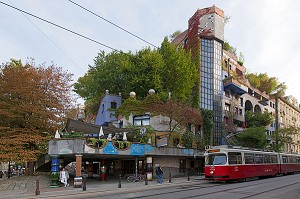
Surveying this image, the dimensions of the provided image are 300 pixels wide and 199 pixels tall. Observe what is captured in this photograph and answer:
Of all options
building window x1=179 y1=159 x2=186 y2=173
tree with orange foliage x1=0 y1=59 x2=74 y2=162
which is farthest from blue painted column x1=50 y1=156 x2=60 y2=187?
building window x1=179 y1=159 x2=186 y2=173

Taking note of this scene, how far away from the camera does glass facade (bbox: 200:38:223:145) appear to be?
49.8 meters

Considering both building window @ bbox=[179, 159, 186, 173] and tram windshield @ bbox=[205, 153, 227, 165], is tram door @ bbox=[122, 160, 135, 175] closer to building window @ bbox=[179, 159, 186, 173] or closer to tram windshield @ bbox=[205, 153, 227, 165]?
building window @ bbox=[179, 159, 186, 173]

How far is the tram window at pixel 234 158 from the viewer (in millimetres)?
27391

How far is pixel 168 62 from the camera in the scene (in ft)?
145

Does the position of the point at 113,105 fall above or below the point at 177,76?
below

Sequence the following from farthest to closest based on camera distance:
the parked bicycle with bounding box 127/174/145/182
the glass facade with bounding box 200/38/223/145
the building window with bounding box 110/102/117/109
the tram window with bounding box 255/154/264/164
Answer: the glass facade with bounding box 200/38/223/145
the building window with bounding box 110/102/117/109
the tram window with bounding box 255/154/264/164
the parked bicycle with bounding box 127/174/145/182

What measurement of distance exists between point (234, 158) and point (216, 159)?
1.55 metres

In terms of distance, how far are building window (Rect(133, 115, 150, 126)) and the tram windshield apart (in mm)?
12454

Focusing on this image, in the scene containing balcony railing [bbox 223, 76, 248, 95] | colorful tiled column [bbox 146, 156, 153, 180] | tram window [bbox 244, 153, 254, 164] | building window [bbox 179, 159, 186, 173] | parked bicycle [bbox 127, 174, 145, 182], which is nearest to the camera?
tram window [bbox 244, 153, 254, 164]

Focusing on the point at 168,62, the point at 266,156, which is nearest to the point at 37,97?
the point at 168,62

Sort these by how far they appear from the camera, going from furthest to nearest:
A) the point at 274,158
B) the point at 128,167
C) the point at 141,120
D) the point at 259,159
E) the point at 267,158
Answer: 1. the point at 141,120
2. the point at 128,167
3. the point at 274,158
4. the point at 267,158
5. the point at 259,159

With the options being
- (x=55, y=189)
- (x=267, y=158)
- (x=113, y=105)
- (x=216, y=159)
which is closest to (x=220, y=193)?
(x=216, y=159)

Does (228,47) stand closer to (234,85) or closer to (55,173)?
(234,85)

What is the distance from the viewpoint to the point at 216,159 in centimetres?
2772
